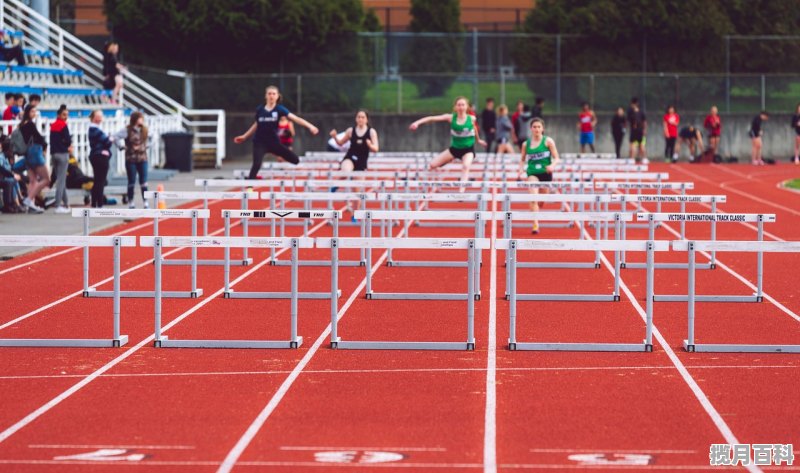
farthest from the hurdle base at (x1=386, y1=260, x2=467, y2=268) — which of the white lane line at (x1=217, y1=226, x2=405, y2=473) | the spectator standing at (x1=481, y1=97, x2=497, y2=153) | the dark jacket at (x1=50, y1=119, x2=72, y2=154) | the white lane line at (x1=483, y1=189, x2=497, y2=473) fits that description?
the spectator standing at (x1=481, y1=97, x2=497, y2=153)

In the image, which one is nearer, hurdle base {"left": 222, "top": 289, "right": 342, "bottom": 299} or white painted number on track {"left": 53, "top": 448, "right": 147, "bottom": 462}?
white painted number on track {"left": 53, "top": 448, "right": 147, "bottom": 462}

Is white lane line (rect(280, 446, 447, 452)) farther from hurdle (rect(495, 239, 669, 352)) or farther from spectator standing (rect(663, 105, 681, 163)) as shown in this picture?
spectator standing (rect(663, 105, 681, 163))

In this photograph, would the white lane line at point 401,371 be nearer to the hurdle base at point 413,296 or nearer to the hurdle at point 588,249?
the hurdle at point 588,249

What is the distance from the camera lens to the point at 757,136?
42500mm

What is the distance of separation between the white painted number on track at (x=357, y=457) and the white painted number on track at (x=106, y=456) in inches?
36.2

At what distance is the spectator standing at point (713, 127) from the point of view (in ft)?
140

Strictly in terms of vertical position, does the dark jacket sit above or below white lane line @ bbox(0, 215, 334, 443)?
above

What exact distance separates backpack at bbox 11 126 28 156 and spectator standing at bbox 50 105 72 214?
49 centimetres

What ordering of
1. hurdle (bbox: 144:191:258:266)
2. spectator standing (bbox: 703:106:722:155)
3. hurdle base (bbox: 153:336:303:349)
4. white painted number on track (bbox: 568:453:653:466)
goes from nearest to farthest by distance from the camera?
white painted number on track (bbox: 568:453:653:466) < hurdle base (bbox: 153:336:303:349) < hurdle (bbox: 144:191:258:266) < spectator standing (bbox: 703:106:722:155)

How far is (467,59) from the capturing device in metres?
46.2

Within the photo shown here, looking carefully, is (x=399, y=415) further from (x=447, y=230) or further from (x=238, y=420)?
(x=447, y=230)

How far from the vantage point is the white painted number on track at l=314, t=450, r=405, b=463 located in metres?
7.29

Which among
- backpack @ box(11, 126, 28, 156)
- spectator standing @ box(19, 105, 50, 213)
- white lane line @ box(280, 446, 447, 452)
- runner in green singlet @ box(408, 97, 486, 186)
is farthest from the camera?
backpack @ box(11, 126, 28, 156)

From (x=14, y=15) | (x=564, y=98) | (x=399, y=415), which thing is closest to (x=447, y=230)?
(x=399, y=415)
